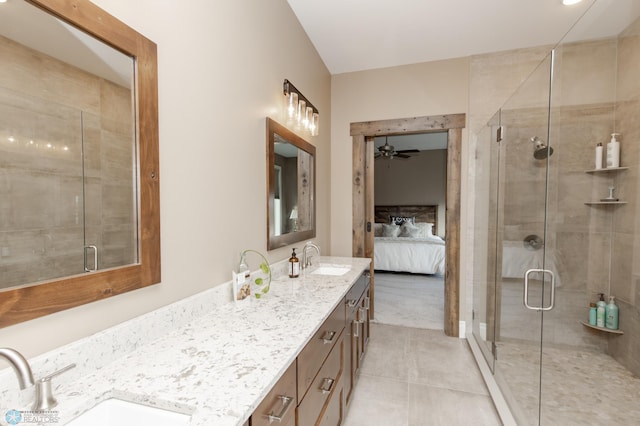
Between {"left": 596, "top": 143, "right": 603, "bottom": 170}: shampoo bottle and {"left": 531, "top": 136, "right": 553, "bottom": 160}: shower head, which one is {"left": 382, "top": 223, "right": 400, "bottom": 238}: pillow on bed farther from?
{"left": 596, "top": 143, "right": 603, "bottom": 170}: shampoo bottle

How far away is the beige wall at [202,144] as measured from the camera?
3.11ft

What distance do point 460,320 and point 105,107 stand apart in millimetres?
3351

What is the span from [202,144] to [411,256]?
15.5ft

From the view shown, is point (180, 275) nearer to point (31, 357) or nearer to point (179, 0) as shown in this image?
point (31, 357)

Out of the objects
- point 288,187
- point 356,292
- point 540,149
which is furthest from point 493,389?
point 288,187

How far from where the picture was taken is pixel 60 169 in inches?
30.6

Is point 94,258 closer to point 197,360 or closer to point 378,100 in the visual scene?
point 197,360

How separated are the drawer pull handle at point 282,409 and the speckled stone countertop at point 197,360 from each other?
0.33ft

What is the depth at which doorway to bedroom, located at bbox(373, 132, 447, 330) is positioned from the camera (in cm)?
384

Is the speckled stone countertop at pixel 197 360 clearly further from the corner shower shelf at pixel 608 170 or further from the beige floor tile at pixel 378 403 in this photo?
the corner shower shelf at pixel 608 170

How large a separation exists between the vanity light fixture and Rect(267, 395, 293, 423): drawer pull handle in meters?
1.82

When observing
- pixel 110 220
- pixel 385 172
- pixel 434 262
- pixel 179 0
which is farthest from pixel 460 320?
pixel 385 172

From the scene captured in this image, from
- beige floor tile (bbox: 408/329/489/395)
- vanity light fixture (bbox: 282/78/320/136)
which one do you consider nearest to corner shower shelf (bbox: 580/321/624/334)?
beige floor tile (bbox: 408/329/489/395)

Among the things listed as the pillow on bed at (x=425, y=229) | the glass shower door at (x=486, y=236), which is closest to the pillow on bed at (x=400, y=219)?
the pillow on bed at (x=425, y=229)
